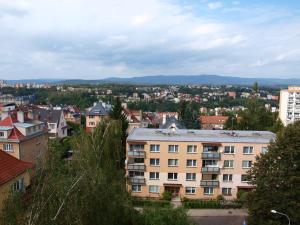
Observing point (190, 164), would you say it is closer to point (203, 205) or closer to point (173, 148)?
point (173, 148)

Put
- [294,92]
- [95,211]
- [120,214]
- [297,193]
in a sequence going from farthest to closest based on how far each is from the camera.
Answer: [294,92], [297,193], [120,214], [95,211]

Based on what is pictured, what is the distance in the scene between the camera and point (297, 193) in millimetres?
25281

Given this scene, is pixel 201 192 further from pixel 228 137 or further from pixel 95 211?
pixel 95 211

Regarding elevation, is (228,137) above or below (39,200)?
below

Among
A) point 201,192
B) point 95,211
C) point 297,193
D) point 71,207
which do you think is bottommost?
point 201,192

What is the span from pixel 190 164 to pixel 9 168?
71.7 ft

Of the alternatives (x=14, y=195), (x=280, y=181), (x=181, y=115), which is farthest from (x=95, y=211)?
(x=181, y=115)

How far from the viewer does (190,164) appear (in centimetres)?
3844

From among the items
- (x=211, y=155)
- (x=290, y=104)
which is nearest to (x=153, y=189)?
(x=211, y=155)

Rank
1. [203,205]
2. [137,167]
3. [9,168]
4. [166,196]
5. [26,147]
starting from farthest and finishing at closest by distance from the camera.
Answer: [26,147]
[137,167]
[166,196]
[203,205]
[9,168]

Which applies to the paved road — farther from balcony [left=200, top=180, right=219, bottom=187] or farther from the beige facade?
the beige facade

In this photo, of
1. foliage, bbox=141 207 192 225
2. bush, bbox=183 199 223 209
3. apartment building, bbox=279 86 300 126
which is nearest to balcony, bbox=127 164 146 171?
bush, bbox=183 199 223 209

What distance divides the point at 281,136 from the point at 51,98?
16512cm

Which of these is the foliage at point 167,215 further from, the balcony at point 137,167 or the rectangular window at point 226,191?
the rectangular window at point 226,191
